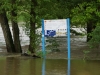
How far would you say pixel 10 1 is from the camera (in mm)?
15336

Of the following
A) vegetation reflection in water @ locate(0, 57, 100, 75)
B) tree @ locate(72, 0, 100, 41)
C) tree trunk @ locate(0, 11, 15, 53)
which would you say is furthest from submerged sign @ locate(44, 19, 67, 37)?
tree trunk @ locate(0, 11, 15, 53)

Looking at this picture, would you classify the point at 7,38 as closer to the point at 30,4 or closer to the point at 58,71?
the point at 30,4

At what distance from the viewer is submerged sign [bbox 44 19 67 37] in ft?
44.5

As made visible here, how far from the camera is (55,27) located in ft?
44.7

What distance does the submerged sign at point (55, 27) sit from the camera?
44.5ft

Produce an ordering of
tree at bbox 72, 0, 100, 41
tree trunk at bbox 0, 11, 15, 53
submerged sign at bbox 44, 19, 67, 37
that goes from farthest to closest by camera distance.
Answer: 1. tree trunk at bbox 0, 11, 15, 53
2. tree at bbox 72, 0, 100, 41
3. submerged sign at bbox 44, 19, 67, 37

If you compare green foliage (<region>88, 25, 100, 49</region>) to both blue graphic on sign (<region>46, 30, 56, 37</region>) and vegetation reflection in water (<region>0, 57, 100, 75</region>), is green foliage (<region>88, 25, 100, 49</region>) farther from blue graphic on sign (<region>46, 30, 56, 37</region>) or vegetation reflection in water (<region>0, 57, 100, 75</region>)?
blue graphic on sign (<region>46, 30, 56, 37</region>)

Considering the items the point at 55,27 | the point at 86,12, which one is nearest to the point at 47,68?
the point at 55,27

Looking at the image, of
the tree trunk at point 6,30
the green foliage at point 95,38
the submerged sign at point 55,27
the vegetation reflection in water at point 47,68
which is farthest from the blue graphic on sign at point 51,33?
the tree trunk at point 6,30

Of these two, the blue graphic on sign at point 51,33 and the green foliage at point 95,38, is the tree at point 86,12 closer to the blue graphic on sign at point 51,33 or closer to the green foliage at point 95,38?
the green foliage at point 95,38

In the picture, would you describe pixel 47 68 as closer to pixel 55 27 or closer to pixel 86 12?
pixel 55 27

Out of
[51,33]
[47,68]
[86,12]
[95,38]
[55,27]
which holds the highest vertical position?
[86,12]

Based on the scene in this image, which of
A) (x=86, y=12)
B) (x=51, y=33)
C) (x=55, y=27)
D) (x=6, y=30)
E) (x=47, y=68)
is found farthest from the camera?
(x=6, y=30)

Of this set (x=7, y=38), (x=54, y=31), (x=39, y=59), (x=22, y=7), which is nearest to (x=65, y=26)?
(x=54, y=31)
